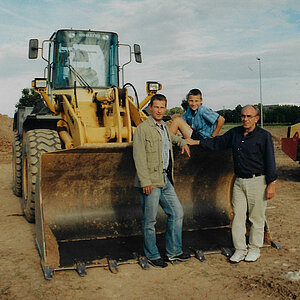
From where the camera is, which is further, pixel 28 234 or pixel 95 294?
pixel 28 234

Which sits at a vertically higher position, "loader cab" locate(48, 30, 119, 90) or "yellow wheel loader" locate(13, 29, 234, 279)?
"loader cab" locate(48, 30, 119, 90)

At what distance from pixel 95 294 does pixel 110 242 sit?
115 centimetres

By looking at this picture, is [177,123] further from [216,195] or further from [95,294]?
[95,294]

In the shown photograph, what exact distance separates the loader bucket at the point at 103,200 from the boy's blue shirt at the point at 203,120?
35 centimetres

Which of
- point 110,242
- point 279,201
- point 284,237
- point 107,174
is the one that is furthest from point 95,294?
point 279,201

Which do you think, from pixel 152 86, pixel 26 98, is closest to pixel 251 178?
pixel 152 86

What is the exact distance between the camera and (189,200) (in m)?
5.45

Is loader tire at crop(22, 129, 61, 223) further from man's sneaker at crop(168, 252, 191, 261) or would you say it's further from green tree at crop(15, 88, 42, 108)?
green tree at crop(15, 88, 42, 108)

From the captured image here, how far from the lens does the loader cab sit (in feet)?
22.5

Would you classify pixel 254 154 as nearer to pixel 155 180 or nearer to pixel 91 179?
pixel 155 180

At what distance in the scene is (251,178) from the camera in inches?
176

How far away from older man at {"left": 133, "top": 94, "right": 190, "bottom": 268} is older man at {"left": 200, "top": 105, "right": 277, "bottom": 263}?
66 cm

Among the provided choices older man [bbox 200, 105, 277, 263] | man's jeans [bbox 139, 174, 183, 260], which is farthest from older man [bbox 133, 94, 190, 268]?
older man [bbox 200, 105, 277, 263]

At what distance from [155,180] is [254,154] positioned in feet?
3.70
